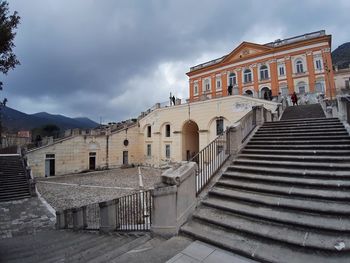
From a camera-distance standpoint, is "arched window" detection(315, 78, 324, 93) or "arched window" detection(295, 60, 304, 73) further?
"arched window" detection(295, 60, 304, 73)

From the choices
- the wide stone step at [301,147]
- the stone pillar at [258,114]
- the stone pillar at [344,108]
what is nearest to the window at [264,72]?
the stone pillar at [258,114]

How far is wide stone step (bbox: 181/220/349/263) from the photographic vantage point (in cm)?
301

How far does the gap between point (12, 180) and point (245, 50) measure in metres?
35.2

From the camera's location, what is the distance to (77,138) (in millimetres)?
27219

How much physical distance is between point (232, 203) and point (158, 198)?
1.80 metres

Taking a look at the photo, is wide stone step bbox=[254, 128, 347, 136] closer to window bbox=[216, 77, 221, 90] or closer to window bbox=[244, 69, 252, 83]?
window bbox=[244, 69, 252, 83]

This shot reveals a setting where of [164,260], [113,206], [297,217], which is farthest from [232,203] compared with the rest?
[113,206]

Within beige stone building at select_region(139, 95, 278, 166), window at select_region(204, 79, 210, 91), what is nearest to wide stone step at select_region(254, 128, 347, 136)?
beige stone building at select_region(139, 95, 278, 166)

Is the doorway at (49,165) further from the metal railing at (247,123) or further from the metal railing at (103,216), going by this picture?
the metal railing at (247,123)

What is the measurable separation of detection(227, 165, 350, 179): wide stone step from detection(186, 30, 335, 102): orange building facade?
16660mm

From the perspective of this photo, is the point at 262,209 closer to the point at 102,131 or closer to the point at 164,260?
the point at 164,260

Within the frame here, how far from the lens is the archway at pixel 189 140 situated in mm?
26517

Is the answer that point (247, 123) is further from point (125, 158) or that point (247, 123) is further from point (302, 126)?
point (125, 158)

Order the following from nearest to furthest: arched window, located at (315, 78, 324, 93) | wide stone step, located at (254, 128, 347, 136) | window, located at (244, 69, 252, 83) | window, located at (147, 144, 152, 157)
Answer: wide stone step, located at (254, 128, 347, 136) < arched window, located at (315, 78, 324, 93) < window, located at (147, 144, 152, 157) < window, located at (244, 69, 252, 83)
